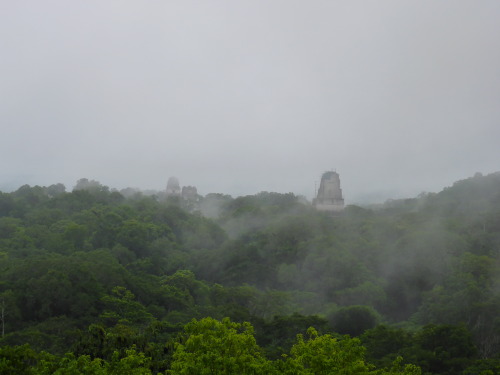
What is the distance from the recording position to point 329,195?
68.2m

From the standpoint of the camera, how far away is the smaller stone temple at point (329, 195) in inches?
2660

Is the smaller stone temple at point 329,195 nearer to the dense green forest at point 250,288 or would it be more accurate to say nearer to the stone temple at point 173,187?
the dense green forest at point 250,288

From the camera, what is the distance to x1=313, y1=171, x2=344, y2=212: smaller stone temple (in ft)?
222

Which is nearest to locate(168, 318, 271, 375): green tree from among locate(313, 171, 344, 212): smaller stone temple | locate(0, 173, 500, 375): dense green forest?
locate(0, 173, 500, 375): dense green forest

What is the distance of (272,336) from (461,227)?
25628mm

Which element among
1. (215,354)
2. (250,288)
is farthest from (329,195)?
(215,354)

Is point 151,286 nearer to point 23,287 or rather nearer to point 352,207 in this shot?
point 23,287

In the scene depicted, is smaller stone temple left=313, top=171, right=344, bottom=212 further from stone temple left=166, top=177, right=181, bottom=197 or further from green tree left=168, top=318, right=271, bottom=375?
green tree left=168, top=318, right=271, bottom=375

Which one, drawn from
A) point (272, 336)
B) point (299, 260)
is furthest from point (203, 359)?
Answer: point (299, 260)

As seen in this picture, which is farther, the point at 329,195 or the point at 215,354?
the point at 329,195

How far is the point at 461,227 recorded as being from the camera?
4597 centimetres

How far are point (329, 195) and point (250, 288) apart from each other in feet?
110

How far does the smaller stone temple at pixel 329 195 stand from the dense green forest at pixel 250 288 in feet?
10.2

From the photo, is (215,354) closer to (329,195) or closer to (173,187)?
(329,195)
